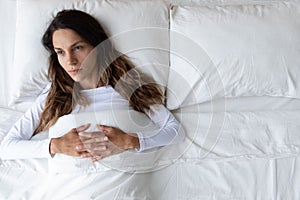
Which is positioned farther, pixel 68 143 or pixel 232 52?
pixel 232 52

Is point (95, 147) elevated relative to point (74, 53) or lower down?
lower down

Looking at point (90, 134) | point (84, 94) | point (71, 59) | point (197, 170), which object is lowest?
point (197, 170)

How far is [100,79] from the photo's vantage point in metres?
1.45

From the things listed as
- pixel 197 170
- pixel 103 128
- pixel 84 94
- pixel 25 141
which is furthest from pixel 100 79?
pixel 197 170

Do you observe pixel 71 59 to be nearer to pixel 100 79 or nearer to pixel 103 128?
pixel 100 79

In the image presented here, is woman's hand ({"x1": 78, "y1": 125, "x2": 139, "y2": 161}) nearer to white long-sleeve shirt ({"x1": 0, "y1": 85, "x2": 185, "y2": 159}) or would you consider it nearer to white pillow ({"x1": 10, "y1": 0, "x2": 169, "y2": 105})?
white long-sleeve shirt ({"x1": 0, "y1": 85, "x2": 185, "y2": 159})

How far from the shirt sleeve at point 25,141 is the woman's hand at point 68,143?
24 mm

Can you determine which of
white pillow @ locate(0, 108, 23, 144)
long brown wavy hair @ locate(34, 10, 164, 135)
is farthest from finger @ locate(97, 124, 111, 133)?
white pillow @ locate(0, 108, 23, 144)

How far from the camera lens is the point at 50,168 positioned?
4.38 feet

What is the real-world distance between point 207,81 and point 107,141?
0.39 meters

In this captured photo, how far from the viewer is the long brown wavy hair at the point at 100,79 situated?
1.42m

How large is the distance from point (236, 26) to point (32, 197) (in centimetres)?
81

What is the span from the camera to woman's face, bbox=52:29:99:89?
4.57ft

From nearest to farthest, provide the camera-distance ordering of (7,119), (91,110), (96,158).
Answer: (96,158) → (91,110) → (7,119)
